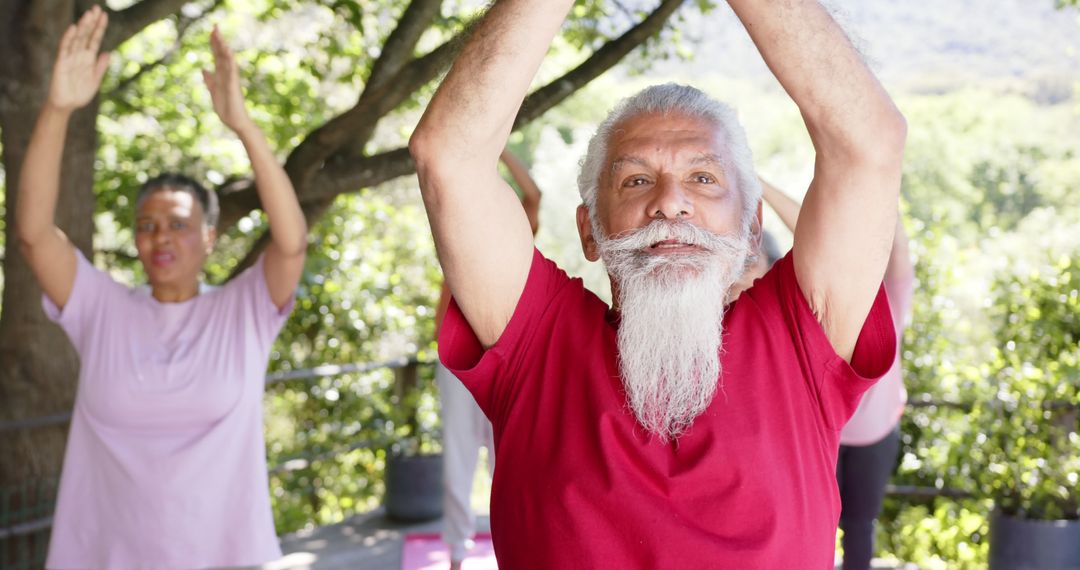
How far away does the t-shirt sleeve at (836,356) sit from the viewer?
5.13ft

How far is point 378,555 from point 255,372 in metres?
2.91

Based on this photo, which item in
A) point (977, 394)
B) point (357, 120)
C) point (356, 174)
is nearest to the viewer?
point (357, 120)

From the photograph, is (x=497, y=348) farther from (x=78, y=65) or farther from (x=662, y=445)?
(x=78, y=65)

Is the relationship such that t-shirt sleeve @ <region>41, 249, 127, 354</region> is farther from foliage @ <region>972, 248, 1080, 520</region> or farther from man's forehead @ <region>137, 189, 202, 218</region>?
foliage @ <region>972, 248, 1080, 520</region>

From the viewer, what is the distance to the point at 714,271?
1.64 metres

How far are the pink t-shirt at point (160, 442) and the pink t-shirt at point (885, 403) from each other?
6.24 feet

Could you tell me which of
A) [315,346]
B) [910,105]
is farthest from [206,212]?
[910,105]

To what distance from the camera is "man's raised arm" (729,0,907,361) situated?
1408mm

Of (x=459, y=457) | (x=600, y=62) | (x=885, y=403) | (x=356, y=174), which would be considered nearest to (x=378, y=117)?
(x=356, y=174)

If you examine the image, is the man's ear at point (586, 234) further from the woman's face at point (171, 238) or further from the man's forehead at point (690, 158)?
the woman's face at point (171, 238)

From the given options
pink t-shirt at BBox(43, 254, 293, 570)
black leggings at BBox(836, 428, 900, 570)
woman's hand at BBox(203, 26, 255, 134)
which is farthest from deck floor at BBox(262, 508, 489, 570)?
woman's hand at BBox(203, 26, 255, 134)

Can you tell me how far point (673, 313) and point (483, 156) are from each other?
0.39 metres

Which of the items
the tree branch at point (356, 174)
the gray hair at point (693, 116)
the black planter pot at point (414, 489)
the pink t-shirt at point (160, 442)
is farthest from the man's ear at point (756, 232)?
the black planter pot at point (414, 489)

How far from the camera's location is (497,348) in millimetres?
1608
